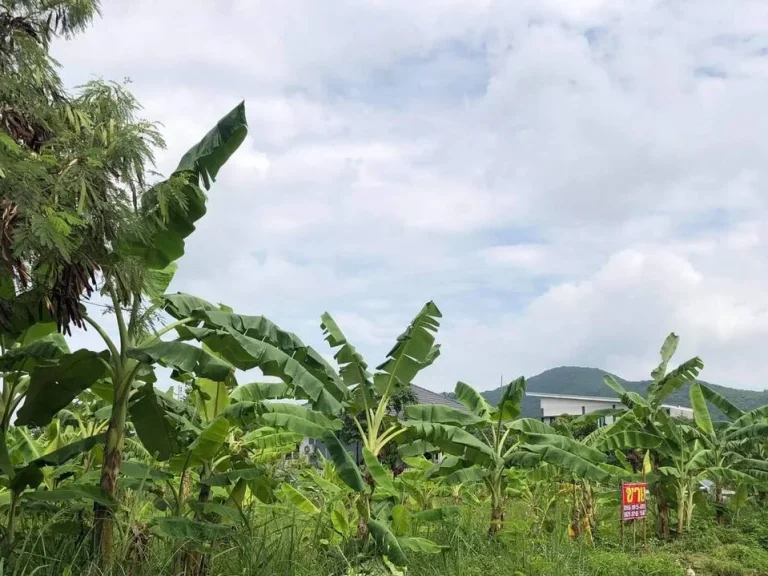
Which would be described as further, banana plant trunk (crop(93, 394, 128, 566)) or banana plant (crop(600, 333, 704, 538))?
banana plant (crop(600, 333, 704, 538))

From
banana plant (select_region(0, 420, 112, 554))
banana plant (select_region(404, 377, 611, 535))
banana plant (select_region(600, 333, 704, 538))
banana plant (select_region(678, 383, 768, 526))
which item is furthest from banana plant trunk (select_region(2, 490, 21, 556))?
banana plant (select_region(678, 383, 768, 526))

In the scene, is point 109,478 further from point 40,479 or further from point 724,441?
point 724,441

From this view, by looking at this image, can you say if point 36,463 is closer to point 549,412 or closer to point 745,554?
point 745,554

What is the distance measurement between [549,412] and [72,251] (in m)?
36.4

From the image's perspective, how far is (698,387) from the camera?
1277 cm

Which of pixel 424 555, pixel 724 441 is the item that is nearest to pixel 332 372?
pixel 424 555

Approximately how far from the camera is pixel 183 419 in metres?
7.23

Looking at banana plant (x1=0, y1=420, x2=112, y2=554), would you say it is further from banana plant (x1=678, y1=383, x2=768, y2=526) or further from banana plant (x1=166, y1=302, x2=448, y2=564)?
banana plant (x1=678, y1=383, x2=768, y2=526)

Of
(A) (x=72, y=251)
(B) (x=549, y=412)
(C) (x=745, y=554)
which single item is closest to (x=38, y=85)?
(A) (x=72, y=251)

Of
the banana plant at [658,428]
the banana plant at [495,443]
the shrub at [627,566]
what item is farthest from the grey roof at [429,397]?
the shrub at [627,566]

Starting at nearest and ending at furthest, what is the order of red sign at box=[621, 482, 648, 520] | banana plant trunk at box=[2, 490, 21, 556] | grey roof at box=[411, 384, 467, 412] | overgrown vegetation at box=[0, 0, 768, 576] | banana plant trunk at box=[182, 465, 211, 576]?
overgrown vegetation at box=[0, 0, 768, 576] → banana plant trunk at box=[2, 490, 21, 556] → banana plant trunk at box=[182, 465, 211, 576] → red sign at box=[621, 482, 648, 520] → grey roof at box=[411, 384, 467, 412]

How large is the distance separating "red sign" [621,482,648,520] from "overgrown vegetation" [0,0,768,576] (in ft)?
2.06

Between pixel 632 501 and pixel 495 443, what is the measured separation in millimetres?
2024

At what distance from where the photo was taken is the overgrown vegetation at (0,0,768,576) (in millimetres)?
4402
